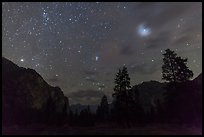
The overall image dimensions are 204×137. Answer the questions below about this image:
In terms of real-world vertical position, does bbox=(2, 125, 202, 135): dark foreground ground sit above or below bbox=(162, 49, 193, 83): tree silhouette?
below

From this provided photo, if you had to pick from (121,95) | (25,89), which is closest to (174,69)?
(121,95)

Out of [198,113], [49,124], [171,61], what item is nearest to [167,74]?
[171,61]

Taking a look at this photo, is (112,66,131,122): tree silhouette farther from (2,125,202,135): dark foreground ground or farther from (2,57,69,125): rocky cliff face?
(2,57,69,125): rocky cliff face

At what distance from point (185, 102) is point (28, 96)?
123 meters

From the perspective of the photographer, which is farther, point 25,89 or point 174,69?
point 25,89

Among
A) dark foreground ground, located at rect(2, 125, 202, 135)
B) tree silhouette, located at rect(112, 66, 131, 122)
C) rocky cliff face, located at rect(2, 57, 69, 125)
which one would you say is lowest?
dark foreground ground, located at rect(2, 125, 202, 135)

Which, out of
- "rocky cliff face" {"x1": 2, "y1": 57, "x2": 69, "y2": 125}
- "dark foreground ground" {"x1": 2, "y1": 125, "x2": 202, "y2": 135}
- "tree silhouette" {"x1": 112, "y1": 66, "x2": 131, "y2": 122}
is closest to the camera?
"dark foreground ground" {"x1": 2, "y1": 125, "x2": 202, "y2": 135}

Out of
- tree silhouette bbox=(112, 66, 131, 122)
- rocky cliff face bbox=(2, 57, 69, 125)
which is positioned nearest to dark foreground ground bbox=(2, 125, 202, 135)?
tree silhouette bbox=(112, 66, 131, 122)

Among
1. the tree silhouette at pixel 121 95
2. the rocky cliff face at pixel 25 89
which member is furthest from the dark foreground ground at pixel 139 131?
the rocky cliff face at pixel 25 89

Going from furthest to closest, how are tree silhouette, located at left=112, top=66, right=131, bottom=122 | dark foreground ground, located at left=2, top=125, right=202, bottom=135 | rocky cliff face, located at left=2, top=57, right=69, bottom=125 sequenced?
rocky cliff face, located at left=2, top=57, right=69, bottom=125 → tree silhouette, located at left=112, top=66, right=131, bottom=122 → dark foreground ground, located at left=2, top=125, right=202, bottom=135

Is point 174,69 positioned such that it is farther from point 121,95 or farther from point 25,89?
point 25,89

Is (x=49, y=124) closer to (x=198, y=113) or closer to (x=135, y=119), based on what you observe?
(x=135, y=119)

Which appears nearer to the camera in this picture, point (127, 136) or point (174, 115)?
point (127, 136)

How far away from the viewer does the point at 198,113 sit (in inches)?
1704
